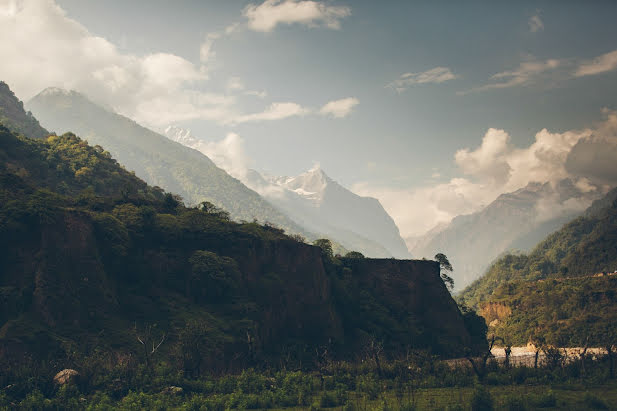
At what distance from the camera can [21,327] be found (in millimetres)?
47219

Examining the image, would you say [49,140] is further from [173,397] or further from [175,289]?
[173,397]

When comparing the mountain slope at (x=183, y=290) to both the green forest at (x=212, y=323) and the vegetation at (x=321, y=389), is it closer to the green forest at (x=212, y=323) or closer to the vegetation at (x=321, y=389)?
the green forest at (x=212, y=323)

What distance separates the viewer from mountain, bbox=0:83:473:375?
167ft

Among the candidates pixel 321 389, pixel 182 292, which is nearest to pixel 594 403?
pixel 321 389

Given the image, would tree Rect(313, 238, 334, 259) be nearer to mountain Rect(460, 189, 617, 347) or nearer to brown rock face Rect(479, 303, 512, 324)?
mountain Rect(460, 189, 617, 347)

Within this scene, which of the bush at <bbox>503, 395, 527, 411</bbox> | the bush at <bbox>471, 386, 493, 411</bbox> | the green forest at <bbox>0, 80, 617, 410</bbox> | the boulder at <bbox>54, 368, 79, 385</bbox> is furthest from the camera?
the green forest at <bbox>0, 80, 617, 410</bbox>

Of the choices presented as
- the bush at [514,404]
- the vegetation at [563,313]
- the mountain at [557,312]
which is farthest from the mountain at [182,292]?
the mountain at [557,312]

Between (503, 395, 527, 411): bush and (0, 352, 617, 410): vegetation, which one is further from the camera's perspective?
(0, 352, 617, 410): vegetation

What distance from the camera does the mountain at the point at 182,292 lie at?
167 feet

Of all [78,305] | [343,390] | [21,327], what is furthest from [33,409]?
[343,390]

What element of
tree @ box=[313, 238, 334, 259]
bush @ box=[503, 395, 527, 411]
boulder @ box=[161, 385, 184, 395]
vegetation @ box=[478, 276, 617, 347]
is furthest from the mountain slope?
vegetation @ box=[478, 276, 617, 347]

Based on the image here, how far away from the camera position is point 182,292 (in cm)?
6575

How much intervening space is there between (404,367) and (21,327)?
35.7m

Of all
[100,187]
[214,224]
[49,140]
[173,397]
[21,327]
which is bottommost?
[173,397]
